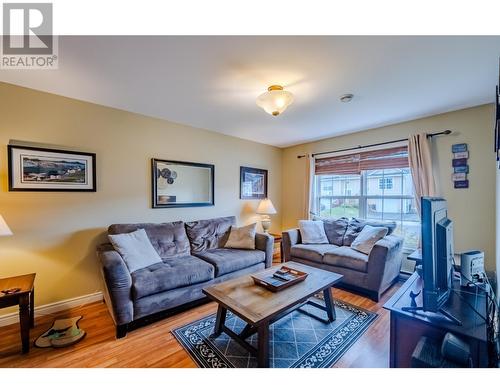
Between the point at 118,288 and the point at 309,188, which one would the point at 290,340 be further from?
the point at 309,188

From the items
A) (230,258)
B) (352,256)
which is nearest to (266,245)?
(230,258)

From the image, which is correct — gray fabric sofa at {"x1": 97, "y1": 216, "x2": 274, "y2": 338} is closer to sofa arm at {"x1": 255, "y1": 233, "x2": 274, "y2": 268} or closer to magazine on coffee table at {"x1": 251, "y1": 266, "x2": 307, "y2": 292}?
sofa arm at {"x1": 255, "y1": 233, "x2": 274, "y2": 268}

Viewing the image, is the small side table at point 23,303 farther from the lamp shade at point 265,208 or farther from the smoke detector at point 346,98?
the smoke detector at point 346,98

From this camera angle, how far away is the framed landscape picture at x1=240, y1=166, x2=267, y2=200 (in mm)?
4093

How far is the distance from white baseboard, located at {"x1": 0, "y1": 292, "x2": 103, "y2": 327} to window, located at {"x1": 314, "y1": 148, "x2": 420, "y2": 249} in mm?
3682

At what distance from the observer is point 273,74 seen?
192 cm

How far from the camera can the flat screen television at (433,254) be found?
1.14m

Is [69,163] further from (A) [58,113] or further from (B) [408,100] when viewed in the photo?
(B) [408,100]

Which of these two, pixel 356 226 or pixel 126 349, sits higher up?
pixel 356 226

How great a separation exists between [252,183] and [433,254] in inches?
129

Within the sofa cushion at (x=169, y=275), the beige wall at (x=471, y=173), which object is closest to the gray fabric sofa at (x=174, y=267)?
the sofa cushion at (x=169, y=275)

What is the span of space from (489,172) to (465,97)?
0.90 metres

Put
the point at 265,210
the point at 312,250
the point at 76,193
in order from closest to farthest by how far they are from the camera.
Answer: the point at 76,193 < the point at 312,250 < the point at 265,210
